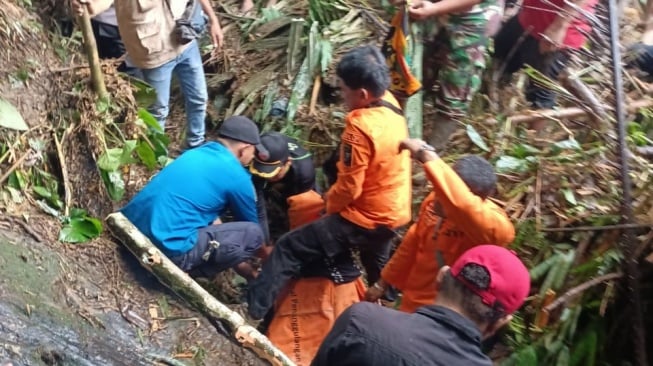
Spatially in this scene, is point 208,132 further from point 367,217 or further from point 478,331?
point 478,331

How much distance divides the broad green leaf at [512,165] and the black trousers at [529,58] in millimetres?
588

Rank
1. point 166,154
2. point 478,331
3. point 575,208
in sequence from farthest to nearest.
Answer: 1. point 166,154
2. point 575,208
3. point 478,331

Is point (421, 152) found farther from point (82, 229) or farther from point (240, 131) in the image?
point (82, 229)

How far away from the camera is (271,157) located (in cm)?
467

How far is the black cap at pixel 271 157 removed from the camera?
4656mm

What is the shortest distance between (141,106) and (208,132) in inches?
46.3

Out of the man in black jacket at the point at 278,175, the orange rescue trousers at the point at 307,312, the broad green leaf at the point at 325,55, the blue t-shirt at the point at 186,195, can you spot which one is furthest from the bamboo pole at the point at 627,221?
the broad green leaf at the point at 325,55

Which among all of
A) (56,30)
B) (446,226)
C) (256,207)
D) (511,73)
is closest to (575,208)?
(446,226)

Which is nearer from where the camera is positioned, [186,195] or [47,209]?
[186,195]

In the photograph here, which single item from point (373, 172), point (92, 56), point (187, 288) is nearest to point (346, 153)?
point (373, 172)

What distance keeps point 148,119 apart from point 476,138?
2219 mm

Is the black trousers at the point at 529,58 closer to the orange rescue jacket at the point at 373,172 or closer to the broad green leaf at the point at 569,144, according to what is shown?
the broad green leaf at the point at 569,144

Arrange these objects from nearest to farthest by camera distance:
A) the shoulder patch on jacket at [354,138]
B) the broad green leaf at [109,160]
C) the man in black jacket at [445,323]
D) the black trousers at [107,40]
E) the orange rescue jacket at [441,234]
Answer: the man in black jacket at [445,323] → the orange rescue jacket at [441,234] → the shoulder patch on jacket at [354,138] → the broad green leaf at [109,160] → the black trousers at [107,40]

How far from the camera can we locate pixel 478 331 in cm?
249
